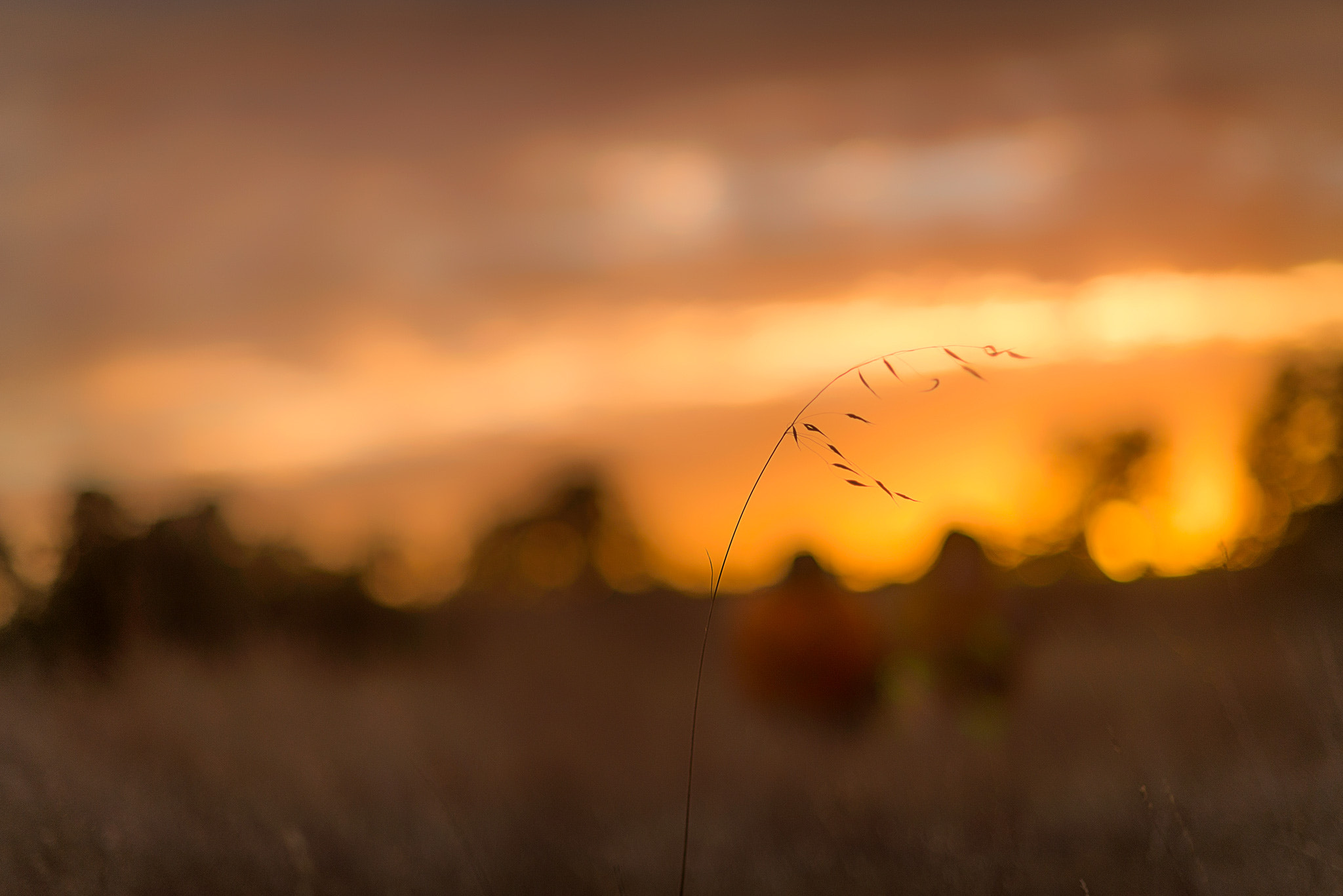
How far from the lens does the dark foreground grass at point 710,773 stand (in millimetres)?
2646

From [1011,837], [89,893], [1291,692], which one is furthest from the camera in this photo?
Result: [1291,692]

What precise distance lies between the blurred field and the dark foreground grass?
14 millimetres

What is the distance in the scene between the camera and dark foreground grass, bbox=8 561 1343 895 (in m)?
2.65

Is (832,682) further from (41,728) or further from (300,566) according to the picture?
(41,728)

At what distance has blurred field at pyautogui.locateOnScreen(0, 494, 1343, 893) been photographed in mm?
2658

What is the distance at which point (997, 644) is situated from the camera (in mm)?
5086

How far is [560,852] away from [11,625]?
15.4 feet

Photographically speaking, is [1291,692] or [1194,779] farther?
[1291,692]

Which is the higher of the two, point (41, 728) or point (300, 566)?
point (300, 566)

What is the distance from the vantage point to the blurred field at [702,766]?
2658mm

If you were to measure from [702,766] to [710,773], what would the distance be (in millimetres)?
65

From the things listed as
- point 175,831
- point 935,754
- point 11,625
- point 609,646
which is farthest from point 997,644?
point 11,625

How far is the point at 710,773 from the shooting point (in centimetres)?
365

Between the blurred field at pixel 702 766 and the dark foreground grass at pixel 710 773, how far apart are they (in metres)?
0.01
